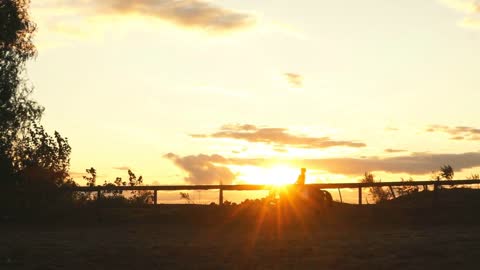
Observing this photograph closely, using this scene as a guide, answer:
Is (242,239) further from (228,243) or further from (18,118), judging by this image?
(18,118)

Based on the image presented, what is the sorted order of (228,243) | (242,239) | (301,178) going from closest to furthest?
1. (228,243)
2. (242,239)
3. (301,178)

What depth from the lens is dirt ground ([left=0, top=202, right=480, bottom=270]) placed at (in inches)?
629

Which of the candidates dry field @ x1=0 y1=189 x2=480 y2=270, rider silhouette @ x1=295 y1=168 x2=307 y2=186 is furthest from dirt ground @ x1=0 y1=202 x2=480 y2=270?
rider silhouette @ x1=295 y1=168 x2=307 y2=186

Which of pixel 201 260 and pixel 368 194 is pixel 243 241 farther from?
pixel 368 194

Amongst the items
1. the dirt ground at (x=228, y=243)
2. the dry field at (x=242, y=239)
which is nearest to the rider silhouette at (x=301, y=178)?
the dry field at (x=242, y=239)

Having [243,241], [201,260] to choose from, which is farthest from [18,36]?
[201,260]

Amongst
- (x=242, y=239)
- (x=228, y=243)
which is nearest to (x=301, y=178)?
(x=242, y=239)

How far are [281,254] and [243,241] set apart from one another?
4.29 meters

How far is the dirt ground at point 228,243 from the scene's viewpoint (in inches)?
629

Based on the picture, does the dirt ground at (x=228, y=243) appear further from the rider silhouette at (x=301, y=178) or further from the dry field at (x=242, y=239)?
the rider silhouette at (x=301, y=178)

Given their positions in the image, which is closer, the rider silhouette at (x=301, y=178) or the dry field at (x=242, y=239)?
the dry field at (x=242, y=239)

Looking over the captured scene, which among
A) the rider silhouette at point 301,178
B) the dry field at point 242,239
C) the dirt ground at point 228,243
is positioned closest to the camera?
the dirt ground at point 228,243

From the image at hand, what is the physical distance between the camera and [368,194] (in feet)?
108

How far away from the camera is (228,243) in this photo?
2105 centimetres
